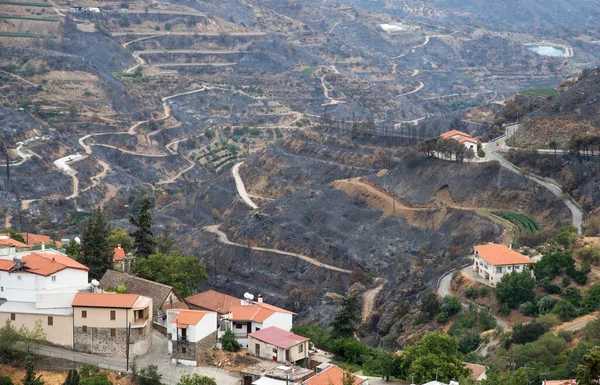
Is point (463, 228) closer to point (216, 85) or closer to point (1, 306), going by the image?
point (1, 306)

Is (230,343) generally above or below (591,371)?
below

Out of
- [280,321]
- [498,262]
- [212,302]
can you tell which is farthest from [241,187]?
[280,321]

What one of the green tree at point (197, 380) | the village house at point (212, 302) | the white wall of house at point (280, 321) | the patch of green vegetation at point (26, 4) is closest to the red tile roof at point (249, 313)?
the white wall of house at point (280, 321)

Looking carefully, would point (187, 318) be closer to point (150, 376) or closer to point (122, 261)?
point (150, 376)

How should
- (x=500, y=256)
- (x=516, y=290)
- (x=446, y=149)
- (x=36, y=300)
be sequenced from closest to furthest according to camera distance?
(x=36, y=300)
(x=516, y=290)
(x=500, y=256)
(x=446, y=149)

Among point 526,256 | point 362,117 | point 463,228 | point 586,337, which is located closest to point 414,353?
point 586,337

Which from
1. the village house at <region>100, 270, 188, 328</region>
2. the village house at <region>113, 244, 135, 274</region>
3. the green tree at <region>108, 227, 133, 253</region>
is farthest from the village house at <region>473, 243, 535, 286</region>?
the village house at <region>100, 270, 188, 328</region>
